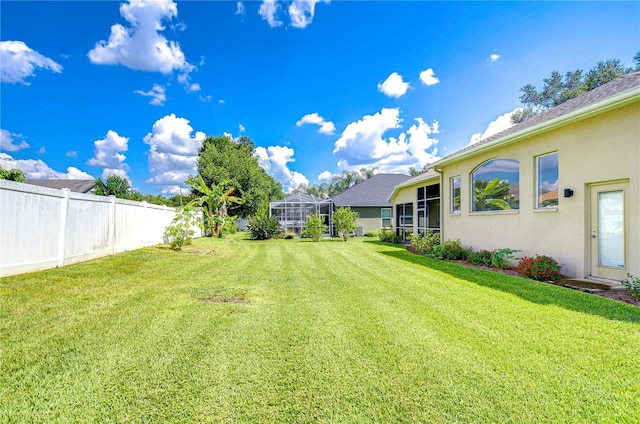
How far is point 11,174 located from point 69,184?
7.68m

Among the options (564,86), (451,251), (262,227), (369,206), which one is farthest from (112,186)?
(564,86)

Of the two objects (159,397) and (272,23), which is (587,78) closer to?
(272,23)

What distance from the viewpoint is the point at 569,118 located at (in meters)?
6.41

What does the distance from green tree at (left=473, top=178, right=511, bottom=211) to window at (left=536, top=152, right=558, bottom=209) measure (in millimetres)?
1092

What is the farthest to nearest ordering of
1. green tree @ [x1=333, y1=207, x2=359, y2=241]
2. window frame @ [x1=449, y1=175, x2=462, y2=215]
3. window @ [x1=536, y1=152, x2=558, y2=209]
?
green tree @ [x1=333, y1=207, x2=359, y2=241] → window frame @ [x1=449, y1=175, x2=462, y2=215] → window @ [x1=536, y1=152, x2=558, y2=209]

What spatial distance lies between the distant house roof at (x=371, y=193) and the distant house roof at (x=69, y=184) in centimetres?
2172

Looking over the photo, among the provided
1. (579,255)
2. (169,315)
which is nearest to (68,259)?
(169,315)

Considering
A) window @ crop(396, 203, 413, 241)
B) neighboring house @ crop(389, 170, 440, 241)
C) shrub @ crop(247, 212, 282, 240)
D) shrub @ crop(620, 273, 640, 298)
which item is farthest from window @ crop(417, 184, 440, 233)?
shrub @ crop(247, 212, 282, 240)

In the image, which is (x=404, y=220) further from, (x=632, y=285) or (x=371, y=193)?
(x=632, y=285)

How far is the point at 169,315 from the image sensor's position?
4.11 m

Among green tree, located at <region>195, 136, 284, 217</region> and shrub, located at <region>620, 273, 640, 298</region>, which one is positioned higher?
green tree, located at <region>195, 136, 284, 217</region>

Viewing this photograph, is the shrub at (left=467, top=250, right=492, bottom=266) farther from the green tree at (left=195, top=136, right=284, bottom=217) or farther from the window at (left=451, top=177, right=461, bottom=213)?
the green tree at (left=195, top=136, right=284, bottom=217)

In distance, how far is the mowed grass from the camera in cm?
220

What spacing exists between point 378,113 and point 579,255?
16.2 meters
